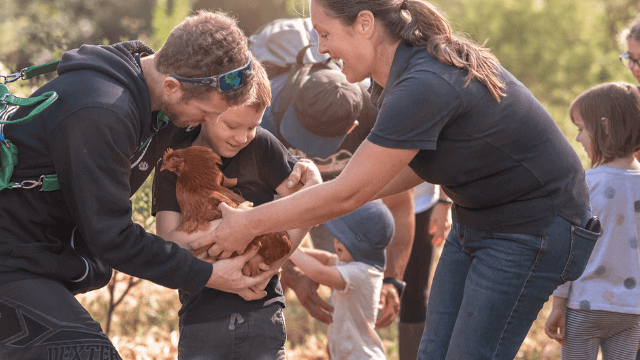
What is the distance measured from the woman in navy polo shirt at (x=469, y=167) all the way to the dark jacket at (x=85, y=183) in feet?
1.37

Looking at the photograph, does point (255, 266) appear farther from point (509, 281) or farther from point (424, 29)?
point (424, 29)

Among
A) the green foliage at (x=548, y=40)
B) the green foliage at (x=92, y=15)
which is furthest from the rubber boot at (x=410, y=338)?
the green foliage at (x=548, y=40)

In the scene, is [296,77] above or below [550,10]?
below

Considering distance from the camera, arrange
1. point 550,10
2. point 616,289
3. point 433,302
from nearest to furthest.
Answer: point 433,302 < point 616,289 < point 550,10

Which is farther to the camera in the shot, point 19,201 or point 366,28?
point 366,28

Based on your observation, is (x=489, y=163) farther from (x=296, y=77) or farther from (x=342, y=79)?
(x=296, y=77)

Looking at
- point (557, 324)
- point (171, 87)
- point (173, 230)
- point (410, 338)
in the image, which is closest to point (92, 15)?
point (410, 338)

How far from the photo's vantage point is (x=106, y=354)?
6.89 feet

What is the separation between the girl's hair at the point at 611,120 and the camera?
3.51m

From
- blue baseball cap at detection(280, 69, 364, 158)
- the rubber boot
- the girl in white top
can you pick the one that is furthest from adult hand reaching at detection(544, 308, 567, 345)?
blue baseball cap at detection(280, 69, 364, 158)

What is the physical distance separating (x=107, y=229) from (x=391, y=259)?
9.08ft

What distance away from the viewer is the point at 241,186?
283 cm

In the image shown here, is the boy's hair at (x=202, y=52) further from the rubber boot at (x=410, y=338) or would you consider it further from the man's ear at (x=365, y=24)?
the rubber boot at (x=410, y=338)

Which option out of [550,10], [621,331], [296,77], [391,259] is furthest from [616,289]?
[550,10]
